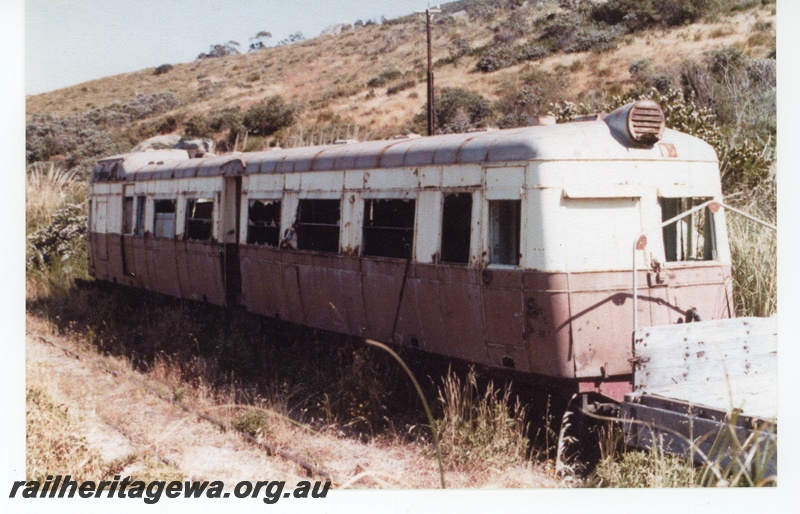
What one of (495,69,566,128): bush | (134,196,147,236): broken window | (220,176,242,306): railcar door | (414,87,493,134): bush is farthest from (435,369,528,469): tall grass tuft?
(414,87,493,134): bush

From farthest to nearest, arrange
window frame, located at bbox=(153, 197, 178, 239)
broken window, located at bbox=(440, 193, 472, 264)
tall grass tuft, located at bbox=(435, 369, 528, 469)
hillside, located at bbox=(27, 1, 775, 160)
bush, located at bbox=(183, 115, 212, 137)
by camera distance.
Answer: bush, located at bbox=(183, 115, 212, 137), hillside, located at bbox=(27, 1, 775, 160), window frame, located at bbox=(153, 197, 178, 239), broken window, located at bbox=(440, 193, 472, 264), tall grass tuft, located at bbox=(435, 369, 528, 469)

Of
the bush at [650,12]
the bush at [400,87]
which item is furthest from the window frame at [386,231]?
the bush at [400,87]

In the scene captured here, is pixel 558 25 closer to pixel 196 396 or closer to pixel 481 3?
pixel 481 3

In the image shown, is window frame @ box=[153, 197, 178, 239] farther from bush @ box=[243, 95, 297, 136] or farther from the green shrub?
bush @ box=[243, 95, 297, 136]

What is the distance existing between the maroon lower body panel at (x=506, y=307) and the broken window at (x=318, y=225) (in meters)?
0.15

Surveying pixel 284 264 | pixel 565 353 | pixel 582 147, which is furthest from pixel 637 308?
pixel 284 264

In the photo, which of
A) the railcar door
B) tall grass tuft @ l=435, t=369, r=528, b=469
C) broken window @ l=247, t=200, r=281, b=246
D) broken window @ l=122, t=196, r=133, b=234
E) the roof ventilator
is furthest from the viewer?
broken window @ l=122, t=196, r=133, b=234

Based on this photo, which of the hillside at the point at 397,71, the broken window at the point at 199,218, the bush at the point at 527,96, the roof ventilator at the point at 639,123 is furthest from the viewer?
the hillside at the point at 397,71

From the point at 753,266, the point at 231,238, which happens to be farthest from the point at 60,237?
the point at 753,266

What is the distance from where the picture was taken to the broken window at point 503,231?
7.65 meters

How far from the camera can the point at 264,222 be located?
11.6 meters

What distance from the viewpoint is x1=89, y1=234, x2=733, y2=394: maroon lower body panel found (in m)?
7.35

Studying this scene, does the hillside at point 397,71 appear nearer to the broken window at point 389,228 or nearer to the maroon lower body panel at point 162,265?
the maroon lower body panel at point 162,265

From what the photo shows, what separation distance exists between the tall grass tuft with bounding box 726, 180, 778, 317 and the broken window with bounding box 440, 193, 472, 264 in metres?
3.64
